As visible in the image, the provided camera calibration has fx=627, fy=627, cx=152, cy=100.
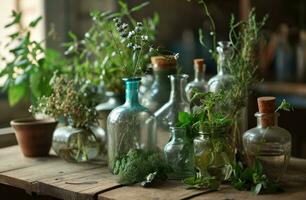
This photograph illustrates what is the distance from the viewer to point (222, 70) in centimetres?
183

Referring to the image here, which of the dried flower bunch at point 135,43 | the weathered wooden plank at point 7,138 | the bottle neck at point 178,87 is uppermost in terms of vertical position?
the dried flower bunch at point 135,43

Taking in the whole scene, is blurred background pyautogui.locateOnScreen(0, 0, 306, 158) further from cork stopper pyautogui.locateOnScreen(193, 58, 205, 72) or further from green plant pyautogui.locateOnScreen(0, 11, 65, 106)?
cork stopper pyautogui.locateOnScreen(193, 58, 205, 72)

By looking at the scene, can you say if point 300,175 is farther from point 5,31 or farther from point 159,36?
point 159,36

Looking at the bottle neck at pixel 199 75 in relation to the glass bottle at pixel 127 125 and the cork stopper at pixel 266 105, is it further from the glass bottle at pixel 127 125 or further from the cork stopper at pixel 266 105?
the cork stopper at pixel 266 105

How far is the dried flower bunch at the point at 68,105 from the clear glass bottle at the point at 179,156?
33 cm

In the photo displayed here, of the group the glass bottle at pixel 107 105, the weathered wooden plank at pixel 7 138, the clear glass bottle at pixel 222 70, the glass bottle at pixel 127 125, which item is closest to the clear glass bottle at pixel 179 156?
the glass bottle at pixel 127 125

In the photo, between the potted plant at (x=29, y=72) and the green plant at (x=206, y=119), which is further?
the potted plant at (x=29, y=72)

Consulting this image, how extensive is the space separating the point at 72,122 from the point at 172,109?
0.30 metres

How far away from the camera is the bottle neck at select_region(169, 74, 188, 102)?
A: 1725 mm

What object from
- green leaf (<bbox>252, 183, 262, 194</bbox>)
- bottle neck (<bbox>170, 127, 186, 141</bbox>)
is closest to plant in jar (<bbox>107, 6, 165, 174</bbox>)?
bottle neck (<bbox>170, 127, 186, 141</bbox>)

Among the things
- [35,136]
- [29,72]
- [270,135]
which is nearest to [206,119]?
[270,135]

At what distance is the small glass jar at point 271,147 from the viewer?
155 centimetres

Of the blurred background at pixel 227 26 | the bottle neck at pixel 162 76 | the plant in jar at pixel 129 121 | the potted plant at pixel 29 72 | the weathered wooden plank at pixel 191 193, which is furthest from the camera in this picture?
the blurred background at pixel 227 26

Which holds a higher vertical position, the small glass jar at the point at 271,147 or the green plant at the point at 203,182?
the small glass jar at the point at 271,147
